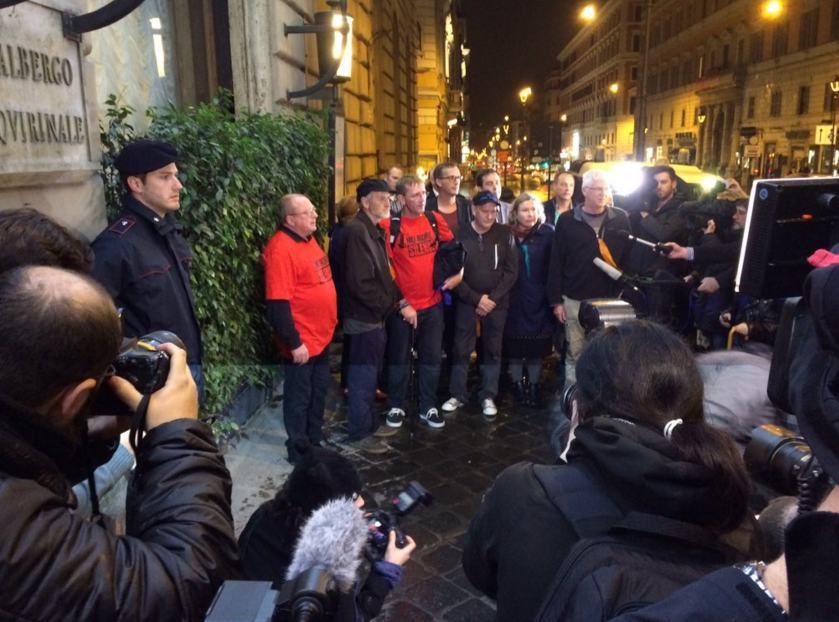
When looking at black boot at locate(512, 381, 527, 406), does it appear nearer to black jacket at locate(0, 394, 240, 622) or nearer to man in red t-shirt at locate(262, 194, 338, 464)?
man in red t-shirt at locate(262, 194, 338, 464)

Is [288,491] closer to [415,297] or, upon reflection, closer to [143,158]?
[143,158]

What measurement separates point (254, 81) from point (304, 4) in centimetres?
222

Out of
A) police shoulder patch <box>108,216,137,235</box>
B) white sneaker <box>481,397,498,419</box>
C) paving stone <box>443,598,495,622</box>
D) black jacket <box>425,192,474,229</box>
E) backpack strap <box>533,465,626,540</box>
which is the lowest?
paving stone <box>443,598,495,622</box>

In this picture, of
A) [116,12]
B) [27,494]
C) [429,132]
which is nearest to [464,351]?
[116,12]

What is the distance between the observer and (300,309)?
495cm

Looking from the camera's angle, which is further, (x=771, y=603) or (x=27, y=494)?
(x=27, y=494)

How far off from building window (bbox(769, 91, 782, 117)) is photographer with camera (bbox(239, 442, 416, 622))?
158 ft

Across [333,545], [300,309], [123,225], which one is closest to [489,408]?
[300,309]

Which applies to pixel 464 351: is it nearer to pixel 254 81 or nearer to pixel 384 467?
pixel 384 467

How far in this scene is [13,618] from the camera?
111cm

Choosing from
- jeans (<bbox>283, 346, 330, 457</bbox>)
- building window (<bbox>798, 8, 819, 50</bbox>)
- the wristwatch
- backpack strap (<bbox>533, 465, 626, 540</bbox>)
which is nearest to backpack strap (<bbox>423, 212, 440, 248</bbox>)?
jeans (<bbox>283, 346, 330, 457</bbox>)

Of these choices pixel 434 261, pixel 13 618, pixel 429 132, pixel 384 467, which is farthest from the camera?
pixel 429 132

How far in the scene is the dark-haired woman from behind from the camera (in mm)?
1446

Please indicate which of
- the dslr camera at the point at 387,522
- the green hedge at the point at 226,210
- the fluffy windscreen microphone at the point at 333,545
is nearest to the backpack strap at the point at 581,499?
the fluffy windscreen microphone at the point at 333,545
